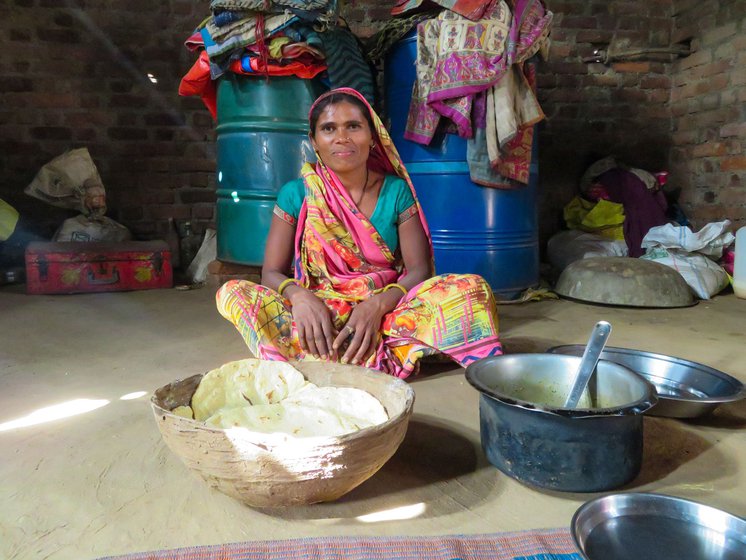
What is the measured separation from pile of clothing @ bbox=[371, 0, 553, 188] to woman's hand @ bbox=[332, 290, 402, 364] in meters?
1.27

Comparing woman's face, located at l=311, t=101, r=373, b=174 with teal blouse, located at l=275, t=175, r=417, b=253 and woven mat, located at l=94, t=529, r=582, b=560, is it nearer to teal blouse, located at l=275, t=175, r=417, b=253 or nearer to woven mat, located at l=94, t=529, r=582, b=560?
teal blouse, located at l=275, t=175, r=417, b=253

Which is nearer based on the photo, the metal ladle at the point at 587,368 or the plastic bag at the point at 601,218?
the metal ladle at the point at 587,368

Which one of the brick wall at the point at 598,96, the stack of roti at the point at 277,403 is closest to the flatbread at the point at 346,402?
the stack of roti at the point at 277,403

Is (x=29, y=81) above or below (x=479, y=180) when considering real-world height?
above

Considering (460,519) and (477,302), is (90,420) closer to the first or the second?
(460,519)

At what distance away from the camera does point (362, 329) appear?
A: 152 cm

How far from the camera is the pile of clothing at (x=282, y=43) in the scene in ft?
7.97

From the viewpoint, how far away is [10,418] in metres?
1.38

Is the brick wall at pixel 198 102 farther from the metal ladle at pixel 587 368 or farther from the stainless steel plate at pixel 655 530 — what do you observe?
the stainless steel plate at pixel 655 530

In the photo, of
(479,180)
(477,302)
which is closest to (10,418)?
(477,302)

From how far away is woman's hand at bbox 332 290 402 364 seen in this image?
1512mm

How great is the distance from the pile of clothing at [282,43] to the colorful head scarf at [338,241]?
96cm

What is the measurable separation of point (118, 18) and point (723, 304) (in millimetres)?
3743

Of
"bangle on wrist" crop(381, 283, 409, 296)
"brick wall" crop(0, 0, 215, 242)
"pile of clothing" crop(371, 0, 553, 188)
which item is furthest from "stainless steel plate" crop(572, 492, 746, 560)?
"brick wall" crop(0, 0, 215, 242)
